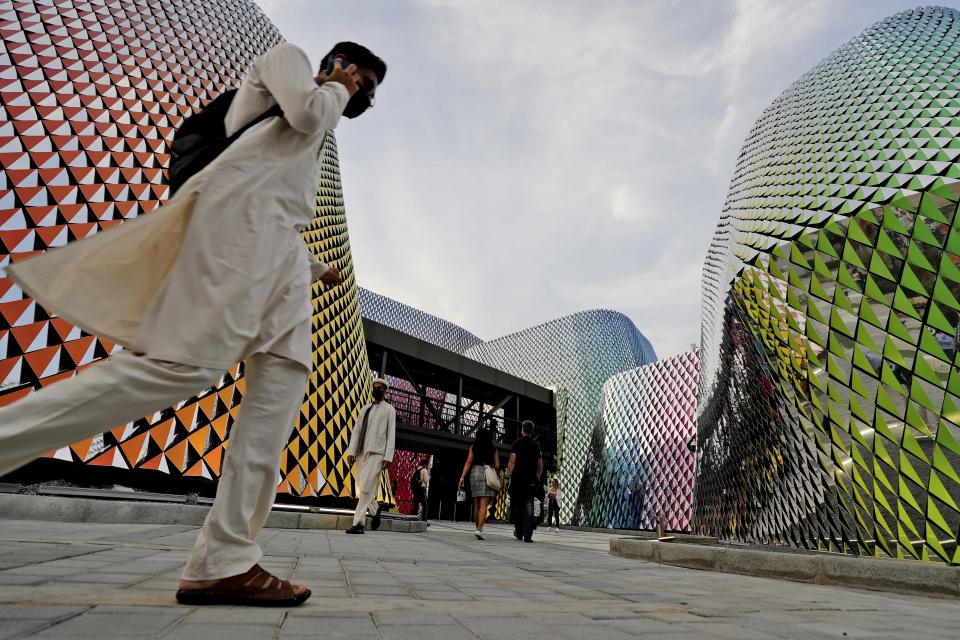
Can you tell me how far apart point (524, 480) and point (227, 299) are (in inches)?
244

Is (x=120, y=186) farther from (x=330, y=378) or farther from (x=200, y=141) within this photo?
(x=200, y=141)

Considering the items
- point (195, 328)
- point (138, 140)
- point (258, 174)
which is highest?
point (138, 140)

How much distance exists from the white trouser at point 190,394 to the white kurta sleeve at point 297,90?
0.74 metres

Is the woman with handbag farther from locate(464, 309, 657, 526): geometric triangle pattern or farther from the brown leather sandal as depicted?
locate(464, 309, 657, 526): geometric triangle pattern

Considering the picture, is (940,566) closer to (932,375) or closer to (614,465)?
(932,375)

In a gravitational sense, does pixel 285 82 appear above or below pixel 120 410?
above

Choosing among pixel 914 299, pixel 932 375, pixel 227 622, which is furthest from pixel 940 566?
pixel 914 299

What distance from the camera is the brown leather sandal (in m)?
1.48

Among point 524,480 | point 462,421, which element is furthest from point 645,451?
point 524,480

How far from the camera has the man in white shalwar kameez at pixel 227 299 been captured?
4.75 feet

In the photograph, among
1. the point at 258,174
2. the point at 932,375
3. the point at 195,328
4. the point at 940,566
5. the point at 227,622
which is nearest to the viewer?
the point at 227,622

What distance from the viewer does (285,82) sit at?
164cm

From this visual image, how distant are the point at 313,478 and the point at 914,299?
12.4m

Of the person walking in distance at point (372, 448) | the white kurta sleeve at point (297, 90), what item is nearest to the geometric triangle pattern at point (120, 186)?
the person walking in distance at point (372, 448)
